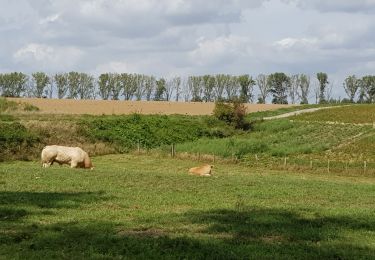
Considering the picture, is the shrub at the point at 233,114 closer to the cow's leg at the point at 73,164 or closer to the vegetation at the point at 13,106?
the vegetation at the point at 13,106

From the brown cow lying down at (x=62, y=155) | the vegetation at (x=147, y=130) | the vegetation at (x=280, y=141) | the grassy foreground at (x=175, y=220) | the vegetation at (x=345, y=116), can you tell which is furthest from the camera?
the vegetation at (x=345, y=116)

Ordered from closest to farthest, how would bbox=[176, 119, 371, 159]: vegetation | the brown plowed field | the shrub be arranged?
1. bbox=[176, 119, 371, 159]: vegetation
2. the shrub
3. the brown plowed field

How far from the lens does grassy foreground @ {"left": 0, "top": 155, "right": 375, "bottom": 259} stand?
35.9 feet

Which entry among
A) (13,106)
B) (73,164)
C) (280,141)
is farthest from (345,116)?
(73,164)

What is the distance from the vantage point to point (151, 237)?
476 inches

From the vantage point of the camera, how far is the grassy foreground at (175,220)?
10.9 metres

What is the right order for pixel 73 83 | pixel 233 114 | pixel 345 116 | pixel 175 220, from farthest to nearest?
pixel 73 83
pixel 345 116
pixel 233 114
pixel 175 220

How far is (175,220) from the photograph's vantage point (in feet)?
47.6

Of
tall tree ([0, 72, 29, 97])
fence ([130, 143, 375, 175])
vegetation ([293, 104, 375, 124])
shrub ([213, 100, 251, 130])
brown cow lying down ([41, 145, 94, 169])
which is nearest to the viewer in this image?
brown cow lying down ([41, 145, 94, 169])

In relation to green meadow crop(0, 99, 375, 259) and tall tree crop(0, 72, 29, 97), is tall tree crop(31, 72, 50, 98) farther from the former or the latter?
green meadow crop(0, 99, 375, 259)

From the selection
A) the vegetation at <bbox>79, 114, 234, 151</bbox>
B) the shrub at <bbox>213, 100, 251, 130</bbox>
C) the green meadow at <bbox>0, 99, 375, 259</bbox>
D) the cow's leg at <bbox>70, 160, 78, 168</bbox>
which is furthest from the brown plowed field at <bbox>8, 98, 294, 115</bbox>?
the cow's leg at <bbox>70, 160, 78, 168</bbox>

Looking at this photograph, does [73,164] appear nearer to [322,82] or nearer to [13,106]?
[13,106]

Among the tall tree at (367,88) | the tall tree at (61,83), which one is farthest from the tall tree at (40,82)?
the tall tree at (367,88)

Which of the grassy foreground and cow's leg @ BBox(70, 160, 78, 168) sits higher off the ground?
the grassy foreground
